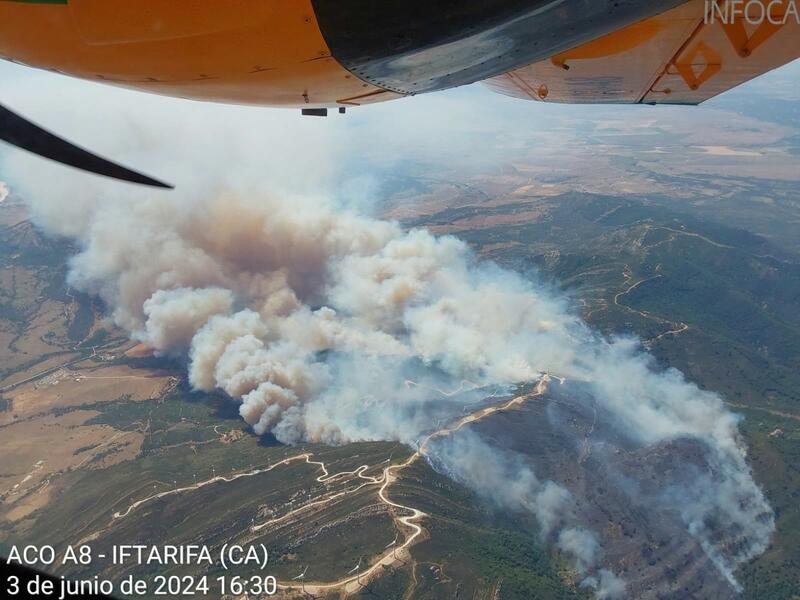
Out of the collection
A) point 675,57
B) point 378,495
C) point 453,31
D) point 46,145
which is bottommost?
point 378,495

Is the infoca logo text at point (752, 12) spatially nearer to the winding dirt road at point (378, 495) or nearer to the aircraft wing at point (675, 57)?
the aircraft wing at point (675, 57)

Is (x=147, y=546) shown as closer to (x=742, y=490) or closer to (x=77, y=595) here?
(x=77, y=595)

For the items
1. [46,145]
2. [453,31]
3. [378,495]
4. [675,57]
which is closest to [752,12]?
[675,57]

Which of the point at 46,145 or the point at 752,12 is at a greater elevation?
the point at 752,12

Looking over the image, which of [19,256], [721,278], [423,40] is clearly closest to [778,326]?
[721,278]

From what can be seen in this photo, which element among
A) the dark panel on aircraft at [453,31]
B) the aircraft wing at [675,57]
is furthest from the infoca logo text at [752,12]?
the dark panel on aircraft at [453,31]

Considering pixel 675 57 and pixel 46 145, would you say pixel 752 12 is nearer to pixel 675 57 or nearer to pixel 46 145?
pixel 675 57

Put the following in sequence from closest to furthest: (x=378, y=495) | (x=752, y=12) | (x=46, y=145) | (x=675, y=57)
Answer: (x=46, y=145), (x=752, y=12), (x=675, y=57), (x=378, y=495)

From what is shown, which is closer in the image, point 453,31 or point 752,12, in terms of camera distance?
point 453,31
